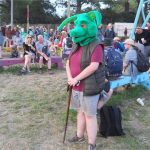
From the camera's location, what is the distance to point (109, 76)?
725 centimetres

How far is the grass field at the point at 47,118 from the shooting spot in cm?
552

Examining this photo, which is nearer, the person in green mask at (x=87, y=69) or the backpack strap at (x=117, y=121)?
the person in green mask at (x=87, y=69)

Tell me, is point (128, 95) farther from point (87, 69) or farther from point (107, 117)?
point (87, 69)

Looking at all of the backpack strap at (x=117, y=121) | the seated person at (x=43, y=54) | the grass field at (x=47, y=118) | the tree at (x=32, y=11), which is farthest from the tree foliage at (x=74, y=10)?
the backpack strap at (x=117, y=121)

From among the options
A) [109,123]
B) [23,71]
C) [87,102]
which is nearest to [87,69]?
[87,102]

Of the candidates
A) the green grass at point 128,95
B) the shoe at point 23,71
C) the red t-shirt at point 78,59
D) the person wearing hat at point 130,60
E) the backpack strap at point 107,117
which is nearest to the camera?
the red t-shirt at point 78,59

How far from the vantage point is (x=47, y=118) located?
6.53 meters

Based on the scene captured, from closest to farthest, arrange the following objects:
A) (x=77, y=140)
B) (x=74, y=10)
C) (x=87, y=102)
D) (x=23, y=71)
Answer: (x=87, y=102), (x=77, y=140), (x=23, y=71), (x=74, y=10)

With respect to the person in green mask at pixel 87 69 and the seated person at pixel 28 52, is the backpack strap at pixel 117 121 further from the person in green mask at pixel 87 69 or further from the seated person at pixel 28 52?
the seated person at pixel 28 52

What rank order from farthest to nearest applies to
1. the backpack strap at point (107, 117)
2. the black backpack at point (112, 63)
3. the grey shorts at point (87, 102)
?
1. the black backpack at point (112, 63)
2. the backpack strap at point (107, 117)
3. the grey shorts at point (87, 102)

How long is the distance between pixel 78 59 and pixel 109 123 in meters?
1.28

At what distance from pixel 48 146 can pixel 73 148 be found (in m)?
0.33

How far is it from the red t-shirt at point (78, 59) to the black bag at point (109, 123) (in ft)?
3.21

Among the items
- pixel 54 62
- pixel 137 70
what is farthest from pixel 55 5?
pixel 137 70
